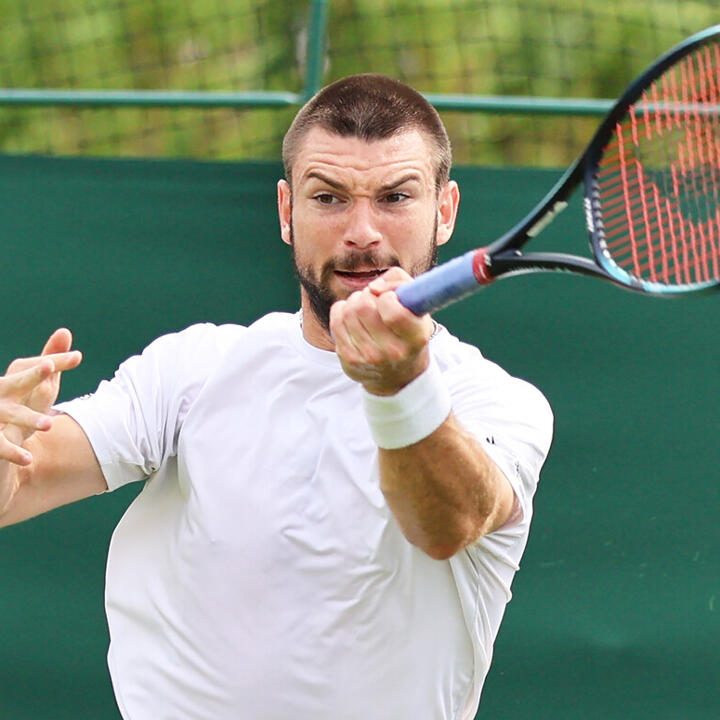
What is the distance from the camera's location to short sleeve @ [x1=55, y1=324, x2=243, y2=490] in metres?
2.79

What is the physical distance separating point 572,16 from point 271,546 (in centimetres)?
221

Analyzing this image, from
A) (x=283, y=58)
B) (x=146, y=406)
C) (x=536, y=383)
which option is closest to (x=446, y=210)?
(x=146, y=406)

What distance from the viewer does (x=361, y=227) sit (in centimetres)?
273

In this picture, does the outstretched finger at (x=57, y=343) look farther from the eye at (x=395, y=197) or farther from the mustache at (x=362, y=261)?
the eye at (x=395, y=197)

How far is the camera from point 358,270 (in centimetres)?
275

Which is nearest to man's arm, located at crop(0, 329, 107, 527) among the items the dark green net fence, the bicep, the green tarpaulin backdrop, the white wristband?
the bicep

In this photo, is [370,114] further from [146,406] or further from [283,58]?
[283,58]

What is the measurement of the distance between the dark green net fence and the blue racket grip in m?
1.96

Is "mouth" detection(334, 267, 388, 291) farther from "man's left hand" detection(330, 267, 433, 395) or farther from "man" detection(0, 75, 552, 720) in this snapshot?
"man's left hand" detection(330, 267, 433, 395)

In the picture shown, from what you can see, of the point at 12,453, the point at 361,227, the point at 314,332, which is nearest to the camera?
the point at 12,453

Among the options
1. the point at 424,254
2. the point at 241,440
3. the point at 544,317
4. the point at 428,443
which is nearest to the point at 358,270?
the point at 424,254

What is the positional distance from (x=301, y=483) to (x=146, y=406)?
13.2 inches

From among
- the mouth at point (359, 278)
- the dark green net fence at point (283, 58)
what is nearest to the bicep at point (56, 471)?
the mouth at point (359, 278)

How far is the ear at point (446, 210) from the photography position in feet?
9.68
